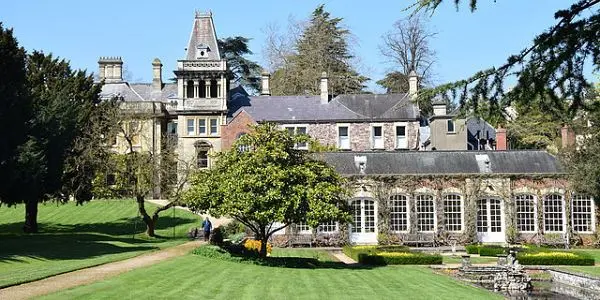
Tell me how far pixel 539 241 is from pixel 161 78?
125ft

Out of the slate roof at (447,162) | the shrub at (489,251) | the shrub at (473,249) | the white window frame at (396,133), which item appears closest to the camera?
the shrub at (489,251)

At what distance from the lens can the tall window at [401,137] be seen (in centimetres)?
5412

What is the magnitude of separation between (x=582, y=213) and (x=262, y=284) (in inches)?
945

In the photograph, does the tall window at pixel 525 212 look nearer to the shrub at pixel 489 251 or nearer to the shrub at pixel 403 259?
the shrub at pixel 489 251

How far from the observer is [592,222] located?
35.9m

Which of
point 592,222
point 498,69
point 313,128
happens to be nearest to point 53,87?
point 313,128

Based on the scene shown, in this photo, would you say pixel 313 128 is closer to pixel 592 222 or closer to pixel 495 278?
pixel 592 222

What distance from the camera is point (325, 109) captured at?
55.2 meters

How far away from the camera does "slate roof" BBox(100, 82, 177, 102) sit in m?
59.8

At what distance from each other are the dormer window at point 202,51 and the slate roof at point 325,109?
5.05 meters

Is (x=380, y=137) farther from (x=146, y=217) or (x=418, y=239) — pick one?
(x=146, y=217)

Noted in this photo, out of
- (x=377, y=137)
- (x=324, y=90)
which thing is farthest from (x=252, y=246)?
(x=324, y=90)

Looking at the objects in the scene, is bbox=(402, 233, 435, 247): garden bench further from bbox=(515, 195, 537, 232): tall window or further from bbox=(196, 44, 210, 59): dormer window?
bbox=(196, 44, 210, 59): dormer window

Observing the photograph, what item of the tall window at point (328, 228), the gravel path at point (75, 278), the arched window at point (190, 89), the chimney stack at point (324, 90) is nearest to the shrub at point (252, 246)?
the gravel path at point (75, 278)
